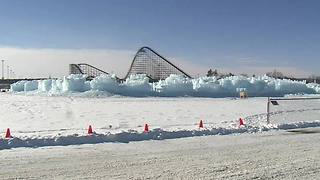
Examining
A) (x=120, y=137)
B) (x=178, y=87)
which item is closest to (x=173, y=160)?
(x=120, y=137)

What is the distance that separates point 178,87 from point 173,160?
169ft

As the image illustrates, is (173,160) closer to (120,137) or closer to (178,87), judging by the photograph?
(120,137)

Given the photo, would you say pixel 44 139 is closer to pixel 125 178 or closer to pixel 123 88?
pixel 125 178

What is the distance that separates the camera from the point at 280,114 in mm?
23594

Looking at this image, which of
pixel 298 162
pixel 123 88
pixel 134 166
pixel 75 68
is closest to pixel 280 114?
pixel 298 162

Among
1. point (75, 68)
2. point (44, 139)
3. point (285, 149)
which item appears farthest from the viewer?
point (75, 68)

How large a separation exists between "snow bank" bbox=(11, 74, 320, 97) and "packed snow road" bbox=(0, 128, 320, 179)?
1724 inches

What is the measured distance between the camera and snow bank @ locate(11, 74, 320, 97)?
59.7 metres

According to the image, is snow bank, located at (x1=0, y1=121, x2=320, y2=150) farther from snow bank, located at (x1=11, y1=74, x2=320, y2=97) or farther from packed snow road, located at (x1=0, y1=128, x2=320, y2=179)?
snow bank, located at (x1=11, y1=74, x2=320, y2=97)

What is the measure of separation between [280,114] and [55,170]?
16.7 metres

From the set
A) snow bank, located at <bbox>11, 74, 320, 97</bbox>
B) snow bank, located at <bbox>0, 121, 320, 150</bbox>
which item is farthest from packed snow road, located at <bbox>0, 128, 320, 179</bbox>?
A: snow bank, located at <bbox>11, 74, 320, 97</bbox>

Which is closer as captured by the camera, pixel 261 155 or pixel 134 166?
pixel 134 166

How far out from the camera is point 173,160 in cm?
1026

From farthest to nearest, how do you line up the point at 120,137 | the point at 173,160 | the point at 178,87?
the point at 178,87 → the point at 120,137 → the point at 173,160
